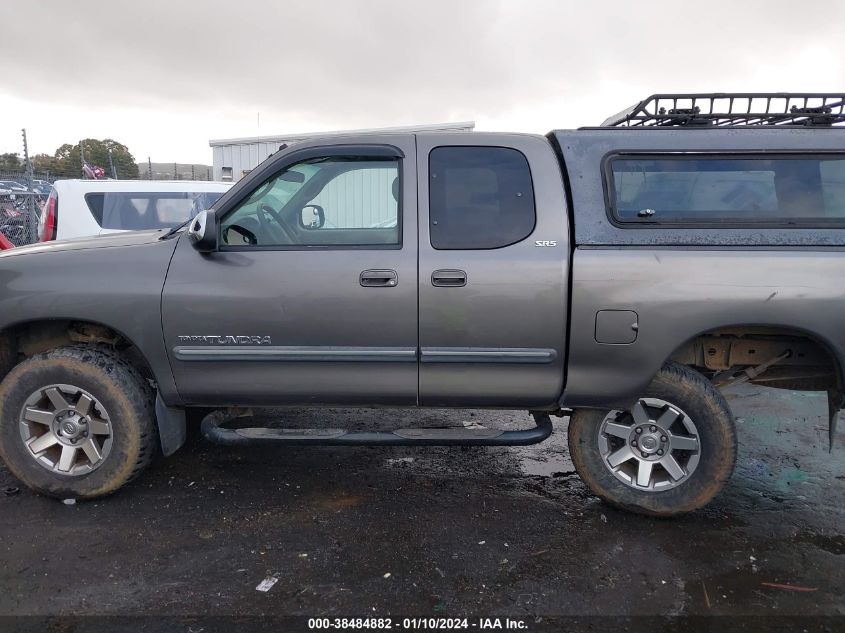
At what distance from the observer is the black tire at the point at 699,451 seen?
117 inches

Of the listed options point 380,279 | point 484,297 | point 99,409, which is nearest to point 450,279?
point 484,297

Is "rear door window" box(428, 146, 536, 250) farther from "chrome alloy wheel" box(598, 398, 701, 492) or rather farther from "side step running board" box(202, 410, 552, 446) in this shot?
"chrome alloy wheel" box(598, 398, 701, 492)

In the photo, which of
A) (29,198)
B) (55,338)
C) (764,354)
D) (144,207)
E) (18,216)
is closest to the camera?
(764,354)

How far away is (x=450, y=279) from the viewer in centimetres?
290

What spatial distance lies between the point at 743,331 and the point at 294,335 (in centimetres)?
237

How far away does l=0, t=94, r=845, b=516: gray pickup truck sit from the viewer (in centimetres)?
285

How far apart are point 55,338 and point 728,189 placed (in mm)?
3940

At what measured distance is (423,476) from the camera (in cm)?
366

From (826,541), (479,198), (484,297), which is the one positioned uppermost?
(479,198)

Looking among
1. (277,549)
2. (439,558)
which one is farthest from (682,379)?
(277,549)

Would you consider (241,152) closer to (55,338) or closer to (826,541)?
(55,338)

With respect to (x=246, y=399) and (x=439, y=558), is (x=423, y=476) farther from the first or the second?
(x=246, y=399)

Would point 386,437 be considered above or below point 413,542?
above

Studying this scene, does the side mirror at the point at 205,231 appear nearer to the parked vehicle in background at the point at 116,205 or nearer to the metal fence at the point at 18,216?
the parked vehicle in background at the point at 116,205
